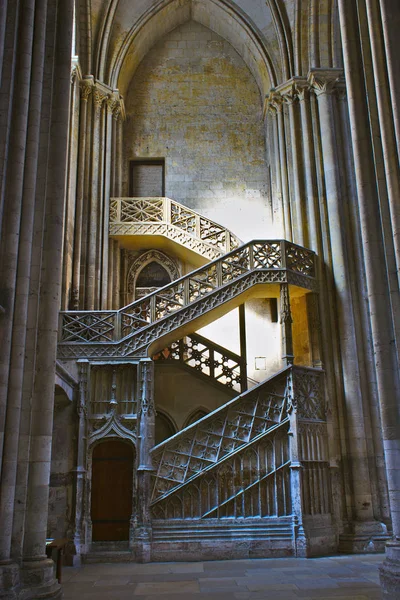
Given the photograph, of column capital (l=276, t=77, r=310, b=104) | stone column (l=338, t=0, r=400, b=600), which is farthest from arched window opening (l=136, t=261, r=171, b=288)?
stone column (l=338, t=0, r=400, b=600)

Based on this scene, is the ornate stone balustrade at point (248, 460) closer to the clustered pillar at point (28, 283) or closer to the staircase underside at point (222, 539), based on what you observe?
the staircase underside at point (222, 539)

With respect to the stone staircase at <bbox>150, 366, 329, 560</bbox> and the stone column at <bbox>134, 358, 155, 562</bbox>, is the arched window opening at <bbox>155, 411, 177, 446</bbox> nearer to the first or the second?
the stone column at <bbox>134, 358, 155, 562</bbox>

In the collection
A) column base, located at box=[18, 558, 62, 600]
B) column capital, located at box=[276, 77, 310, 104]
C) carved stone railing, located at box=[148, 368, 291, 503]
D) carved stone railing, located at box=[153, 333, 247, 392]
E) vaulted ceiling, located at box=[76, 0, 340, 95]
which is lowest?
column base, located at box=[18, 558, 62, 600]

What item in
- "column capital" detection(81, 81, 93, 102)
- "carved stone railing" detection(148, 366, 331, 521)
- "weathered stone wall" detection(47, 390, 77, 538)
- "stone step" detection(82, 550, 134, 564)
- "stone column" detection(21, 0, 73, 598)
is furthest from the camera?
"column capital" detection(81, 81, 93, 102)

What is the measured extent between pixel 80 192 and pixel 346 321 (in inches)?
312

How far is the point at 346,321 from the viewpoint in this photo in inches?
552

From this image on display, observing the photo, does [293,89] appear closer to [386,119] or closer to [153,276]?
[153,276]

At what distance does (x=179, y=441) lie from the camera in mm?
12492

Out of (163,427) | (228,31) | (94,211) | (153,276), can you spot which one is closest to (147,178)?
(94,211)

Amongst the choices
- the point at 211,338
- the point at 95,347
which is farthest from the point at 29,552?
the point at 211,338

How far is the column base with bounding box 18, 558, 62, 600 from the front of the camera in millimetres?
6746

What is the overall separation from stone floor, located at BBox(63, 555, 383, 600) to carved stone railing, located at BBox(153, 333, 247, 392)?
221 inches

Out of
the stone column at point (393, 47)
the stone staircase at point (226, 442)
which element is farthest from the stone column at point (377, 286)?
the stone staircase at point (226, 442)

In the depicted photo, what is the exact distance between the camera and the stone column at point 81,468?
11734 mm
